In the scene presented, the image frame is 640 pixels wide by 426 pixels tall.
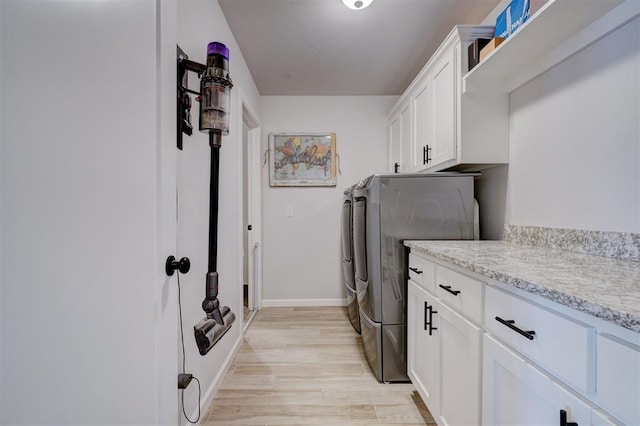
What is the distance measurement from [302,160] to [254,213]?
2.63ft

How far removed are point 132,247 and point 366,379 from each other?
1.77 meters

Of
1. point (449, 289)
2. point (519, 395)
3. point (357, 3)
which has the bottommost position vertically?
point (519, 395)

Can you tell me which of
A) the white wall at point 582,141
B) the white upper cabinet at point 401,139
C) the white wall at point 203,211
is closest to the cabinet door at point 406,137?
the white upper cabinet at point 401,139

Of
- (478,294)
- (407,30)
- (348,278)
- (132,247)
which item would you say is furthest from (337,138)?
(132,247)

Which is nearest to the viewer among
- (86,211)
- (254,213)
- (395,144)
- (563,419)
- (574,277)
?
(86,211)

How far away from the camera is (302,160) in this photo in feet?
10.8

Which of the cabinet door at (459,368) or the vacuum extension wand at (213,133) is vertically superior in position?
the vacuum extension wand at (213,133)

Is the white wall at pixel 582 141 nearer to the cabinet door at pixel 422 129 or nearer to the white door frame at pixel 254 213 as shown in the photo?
→ the cabinet door at pixel 422 129

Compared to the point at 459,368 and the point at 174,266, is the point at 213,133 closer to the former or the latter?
the point at 174,266

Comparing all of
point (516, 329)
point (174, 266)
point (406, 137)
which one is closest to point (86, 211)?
point (174, 266)

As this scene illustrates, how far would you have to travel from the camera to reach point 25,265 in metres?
0.41

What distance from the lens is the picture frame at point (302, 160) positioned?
327 cm

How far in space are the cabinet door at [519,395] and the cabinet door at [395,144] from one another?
2204 mm

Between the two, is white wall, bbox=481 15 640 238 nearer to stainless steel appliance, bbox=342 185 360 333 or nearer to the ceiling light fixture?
the ceiling light fixture
